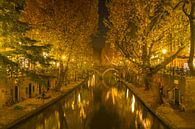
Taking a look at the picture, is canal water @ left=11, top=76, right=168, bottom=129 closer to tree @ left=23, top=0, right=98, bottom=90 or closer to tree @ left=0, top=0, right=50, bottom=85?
tree @ left=0, top=0, right=50, bottom=85

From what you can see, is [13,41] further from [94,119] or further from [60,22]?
[60,22]

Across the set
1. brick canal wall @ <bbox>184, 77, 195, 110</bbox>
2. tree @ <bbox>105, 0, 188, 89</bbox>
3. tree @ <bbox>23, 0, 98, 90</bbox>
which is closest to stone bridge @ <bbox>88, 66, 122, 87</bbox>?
tree @ <bbox>23, 0, 98, 90</bbox>

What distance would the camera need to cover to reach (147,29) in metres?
31.0

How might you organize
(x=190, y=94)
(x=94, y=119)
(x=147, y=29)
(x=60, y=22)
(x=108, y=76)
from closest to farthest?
(x=94, y=119)
(x=190, y=94)
(x=147, y=29)
(x=60, y=22)
(x=108, y=76)

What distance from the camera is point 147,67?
29.6m

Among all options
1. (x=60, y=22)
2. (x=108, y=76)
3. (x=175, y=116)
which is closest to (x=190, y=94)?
(x=175, y=116)

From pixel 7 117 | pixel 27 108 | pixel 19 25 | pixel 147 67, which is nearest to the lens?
pixel 19 25

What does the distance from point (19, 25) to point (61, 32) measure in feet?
69.6

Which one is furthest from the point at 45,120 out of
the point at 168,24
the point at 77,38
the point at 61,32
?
the point at 77,38

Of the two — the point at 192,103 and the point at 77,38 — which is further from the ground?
the point at 77,38

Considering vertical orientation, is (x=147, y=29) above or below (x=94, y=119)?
above

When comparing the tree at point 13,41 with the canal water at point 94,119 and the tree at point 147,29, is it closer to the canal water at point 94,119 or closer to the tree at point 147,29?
the canal water at point 94,119

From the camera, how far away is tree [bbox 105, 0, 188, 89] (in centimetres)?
2772

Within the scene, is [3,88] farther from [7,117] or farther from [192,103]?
[192,103]
